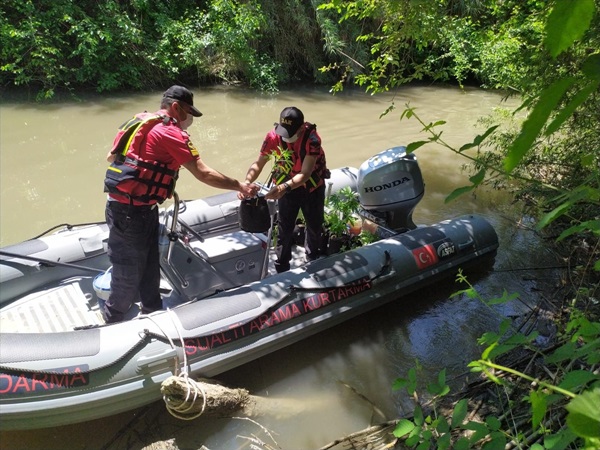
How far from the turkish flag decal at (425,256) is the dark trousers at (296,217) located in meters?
0.77

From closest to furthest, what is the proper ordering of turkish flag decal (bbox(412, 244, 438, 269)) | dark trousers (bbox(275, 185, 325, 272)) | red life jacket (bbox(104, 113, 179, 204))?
red life jacket (bbox(104, 113, 179, 204))
dark trousers (bbox(275, 185, 325, 272))
turkish flag decal (bbox(412, 244, 438, 269))

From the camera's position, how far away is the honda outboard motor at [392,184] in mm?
3943

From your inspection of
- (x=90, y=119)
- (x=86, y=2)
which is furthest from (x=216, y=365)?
(x=86, y=2)

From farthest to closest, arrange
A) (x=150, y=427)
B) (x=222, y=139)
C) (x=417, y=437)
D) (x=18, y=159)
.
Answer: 1. (x=222, y=139)
2. (x=18, y=159)
3. (x=150, y=427)
4. (x=417, y=437)

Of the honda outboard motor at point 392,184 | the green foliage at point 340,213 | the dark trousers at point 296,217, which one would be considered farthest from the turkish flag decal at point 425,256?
the dark trousers at point 296,217

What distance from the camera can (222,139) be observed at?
24.6ft

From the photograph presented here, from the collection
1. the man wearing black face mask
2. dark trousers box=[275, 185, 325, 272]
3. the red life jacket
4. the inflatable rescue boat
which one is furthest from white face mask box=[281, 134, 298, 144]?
the red life jacket

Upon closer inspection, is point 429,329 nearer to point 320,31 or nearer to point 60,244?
point 60,244

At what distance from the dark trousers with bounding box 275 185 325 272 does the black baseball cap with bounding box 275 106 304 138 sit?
426 mm

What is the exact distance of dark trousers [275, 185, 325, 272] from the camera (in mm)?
3500

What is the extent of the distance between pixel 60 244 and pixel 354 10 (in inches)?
108

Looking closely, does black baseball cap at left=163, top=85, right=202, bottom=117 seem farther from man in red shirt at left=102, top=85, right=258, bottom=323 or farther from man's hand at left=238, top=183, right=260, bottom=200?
man's hand at left=238, top=183, right=260, bottom=200

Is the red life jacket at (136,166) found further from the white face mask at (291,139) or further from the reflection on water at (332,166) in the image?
the reflection on water at (332,166)

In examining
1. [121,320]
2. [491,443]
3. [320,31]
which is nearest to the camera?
[491,443]
